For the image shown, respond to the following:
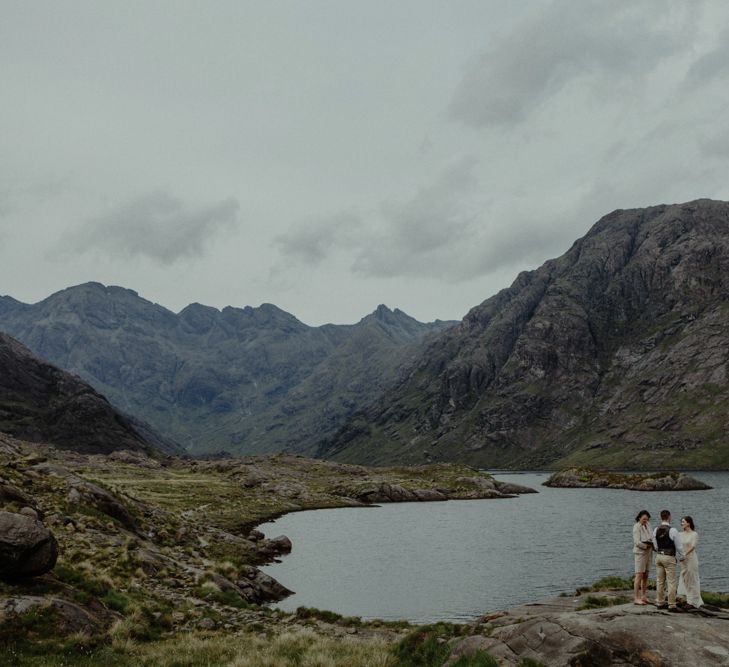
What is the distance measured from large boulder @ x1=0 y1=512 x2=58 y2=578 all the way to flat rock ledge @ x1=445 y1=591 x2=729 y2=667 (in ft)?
65.7

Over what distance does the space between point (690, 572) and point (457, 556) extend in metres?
49.4

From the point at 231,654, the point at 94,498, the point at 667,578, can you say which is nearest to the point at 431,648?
the point at 231,654

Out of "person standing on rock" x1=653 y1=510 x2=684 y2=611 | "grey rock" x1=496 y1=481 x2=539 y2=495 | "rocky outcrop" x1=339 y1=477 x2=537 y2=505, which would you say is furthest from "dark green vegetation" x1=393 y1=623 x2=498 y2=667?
"grey rock" x1=496 y1=481 x2=539 y2=495

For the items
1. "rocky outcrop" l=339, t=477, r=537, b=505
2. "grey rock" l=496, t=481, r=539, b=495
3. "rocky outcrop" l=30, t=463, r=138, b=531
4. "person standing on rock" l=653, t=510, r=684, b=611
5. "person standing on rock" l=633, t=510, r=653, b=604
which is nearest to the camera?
"person standing on rock" l=653, t=510, r=684, b=611

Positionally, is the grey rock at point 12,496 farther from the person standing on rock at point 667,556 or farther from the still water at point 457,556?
the person standing on rock at point 667,556

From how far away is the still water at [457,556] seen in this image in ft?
155

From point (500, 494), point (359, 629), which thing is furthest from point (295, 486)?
point (359, 629)

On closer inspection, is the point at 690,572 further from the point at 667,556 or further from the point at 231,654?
the point at 231,654

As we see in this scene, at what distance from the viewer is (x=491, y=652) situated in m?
18.9

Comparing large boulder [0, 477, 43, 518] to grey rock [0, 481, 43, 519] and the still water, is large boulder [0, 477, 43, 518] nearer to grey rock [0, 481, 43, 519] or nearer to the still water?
grey rock [0, 481, 43, 519]

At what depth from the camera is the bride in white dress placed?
853 inches

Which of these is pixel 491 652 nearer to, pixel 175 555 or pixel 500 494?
pixel 175 555

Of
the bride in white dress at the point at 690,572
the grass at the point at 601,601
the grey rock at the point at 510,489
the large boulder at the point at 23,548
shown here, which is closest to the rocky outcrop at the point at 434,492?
the grey rock at the point at 510,489

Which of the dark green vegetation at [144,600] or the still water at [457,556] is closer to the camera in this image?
the dark green vegetation at [144,600]
